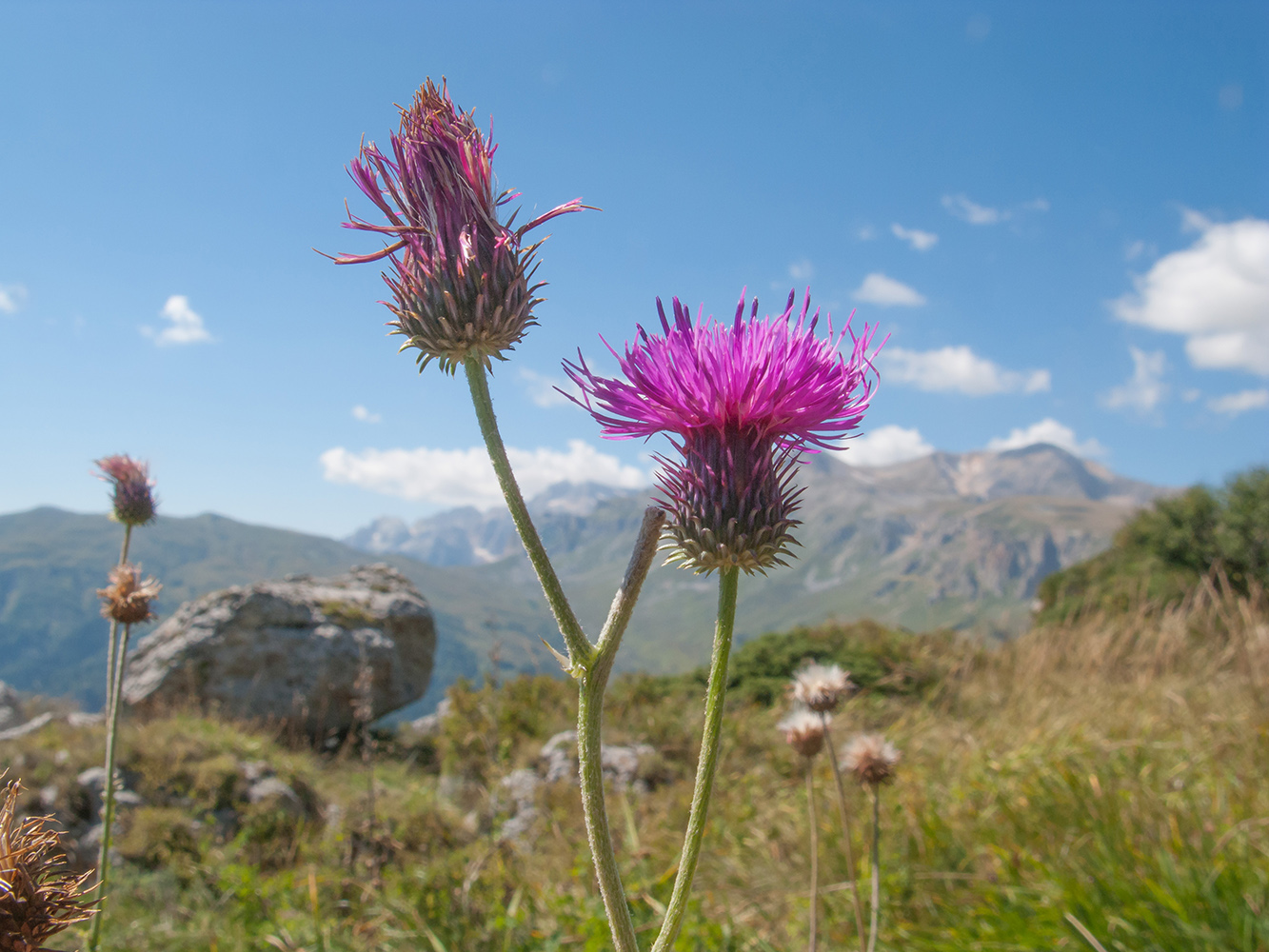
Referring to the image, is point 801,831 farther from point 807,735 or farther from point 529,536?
point 529,536

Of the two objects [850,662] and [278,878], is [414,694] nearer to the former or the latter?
[850,662]

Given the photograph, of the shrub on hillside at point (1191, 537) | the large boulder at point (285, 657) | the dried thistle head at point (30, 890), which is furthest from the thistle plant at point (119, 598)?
the shrub on hillside at point (1191, 537)

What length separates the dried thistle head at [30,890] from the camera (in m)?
0.85

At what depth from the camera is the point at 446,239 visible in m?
1.37

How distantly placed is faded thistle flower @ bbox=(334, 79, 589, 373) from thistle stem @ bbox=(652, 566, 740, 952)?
24.8 inches

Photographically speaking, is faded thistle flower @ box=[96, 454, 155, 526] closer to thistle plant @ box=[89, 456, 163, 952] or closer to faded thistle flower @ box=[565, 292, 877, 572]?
thistle plant @ box=[89, 456, 163, 952]

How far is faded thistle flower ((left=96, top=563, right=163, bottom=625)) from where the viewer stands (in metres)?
2.75

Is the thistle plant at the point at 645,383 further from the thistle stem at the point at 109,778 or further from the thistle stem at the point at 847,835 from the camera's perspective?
the thistle stem at the point at 109,778

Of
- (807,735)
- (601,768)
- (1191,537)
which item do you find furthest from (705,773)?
Answer: (1191,537)

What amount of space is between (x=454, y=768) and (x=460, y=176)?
11.6 m

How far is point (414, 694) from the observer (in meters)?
15.8

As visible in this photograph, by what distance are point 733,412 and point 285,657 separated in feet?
48.8

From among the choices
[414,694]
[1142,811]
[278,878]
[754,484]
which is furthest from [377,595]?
[754,484]

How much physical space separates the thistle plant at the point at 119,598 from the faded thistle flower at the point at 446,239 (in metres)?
1.26
